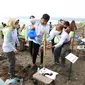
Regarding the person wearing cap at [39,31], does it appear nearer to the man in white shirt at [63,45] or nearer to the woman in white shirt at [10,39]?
the man in white shirt at [63,45]

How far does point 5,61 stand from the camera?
6730mm

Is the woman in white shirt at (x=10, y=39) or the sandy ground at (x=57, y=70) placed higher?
the woman in white shirt at (x=10, y=39)

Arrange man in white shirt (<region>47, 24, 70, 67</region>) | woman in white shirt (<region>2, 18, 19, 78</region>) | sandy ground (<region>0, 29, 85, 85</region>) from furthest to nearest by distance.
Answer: man in white shirt (<region>47, 24, 70, 67</region>) → sandy ground (<region>0, 29, 85, 85</region>) → woman in white shirt (<region>2, 18, 19, 78</region>)

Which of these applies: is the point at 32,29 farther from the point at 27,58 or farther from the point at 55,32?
the point at 27,58

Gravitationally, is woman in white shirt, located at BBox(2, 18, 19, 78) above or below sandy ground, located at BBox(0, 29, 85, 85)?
above

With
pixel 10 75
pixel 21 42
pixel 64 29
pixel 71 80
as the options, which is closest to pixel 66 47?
pixel 64 29

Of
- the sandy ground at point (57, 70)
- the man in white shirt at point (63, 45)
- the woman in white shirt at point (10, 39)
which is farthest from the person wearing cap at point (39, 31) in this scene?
the woman in white shirt at point (10, 39)

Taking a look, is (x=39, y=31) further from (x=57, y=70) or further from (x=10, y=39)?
(x=57, y=70)

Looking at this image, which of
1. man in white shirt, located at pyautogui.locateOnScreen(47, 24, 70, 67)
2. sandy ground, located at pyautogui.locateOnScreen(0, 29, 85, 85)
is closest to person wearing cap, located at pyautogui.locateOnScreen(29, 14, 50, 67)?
man in white shirt, located at pyautogui.locateOnScreen(47, 24, 70, 67)

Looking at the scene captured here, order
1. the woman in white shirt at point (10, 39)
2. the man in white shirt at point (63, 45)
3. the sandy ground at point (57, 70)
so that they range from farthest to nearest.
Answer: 1. the man in white shirt at point (63, 45)
2. the sandy ground at point (57, 70)
3. the woman in white shirt at point (10, 39)

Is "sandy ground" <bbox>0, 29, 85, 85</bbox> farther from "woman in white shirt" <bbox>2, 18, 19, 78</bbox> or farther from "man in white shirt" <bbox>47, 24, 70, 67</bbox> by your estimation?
"woman in white shirt" <bbox>2, 18, 19, 78</bbox>

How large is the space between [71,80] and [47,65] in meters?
1.25

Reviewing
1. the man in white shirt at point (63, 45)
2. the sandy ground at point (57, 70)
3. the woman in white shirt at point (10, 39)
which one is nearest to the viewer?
the woman in white shirt at point (10, 39)

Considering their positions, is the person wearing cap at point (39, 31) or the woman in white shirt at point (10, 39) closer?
the woman in white shirt at point (10, 39)
